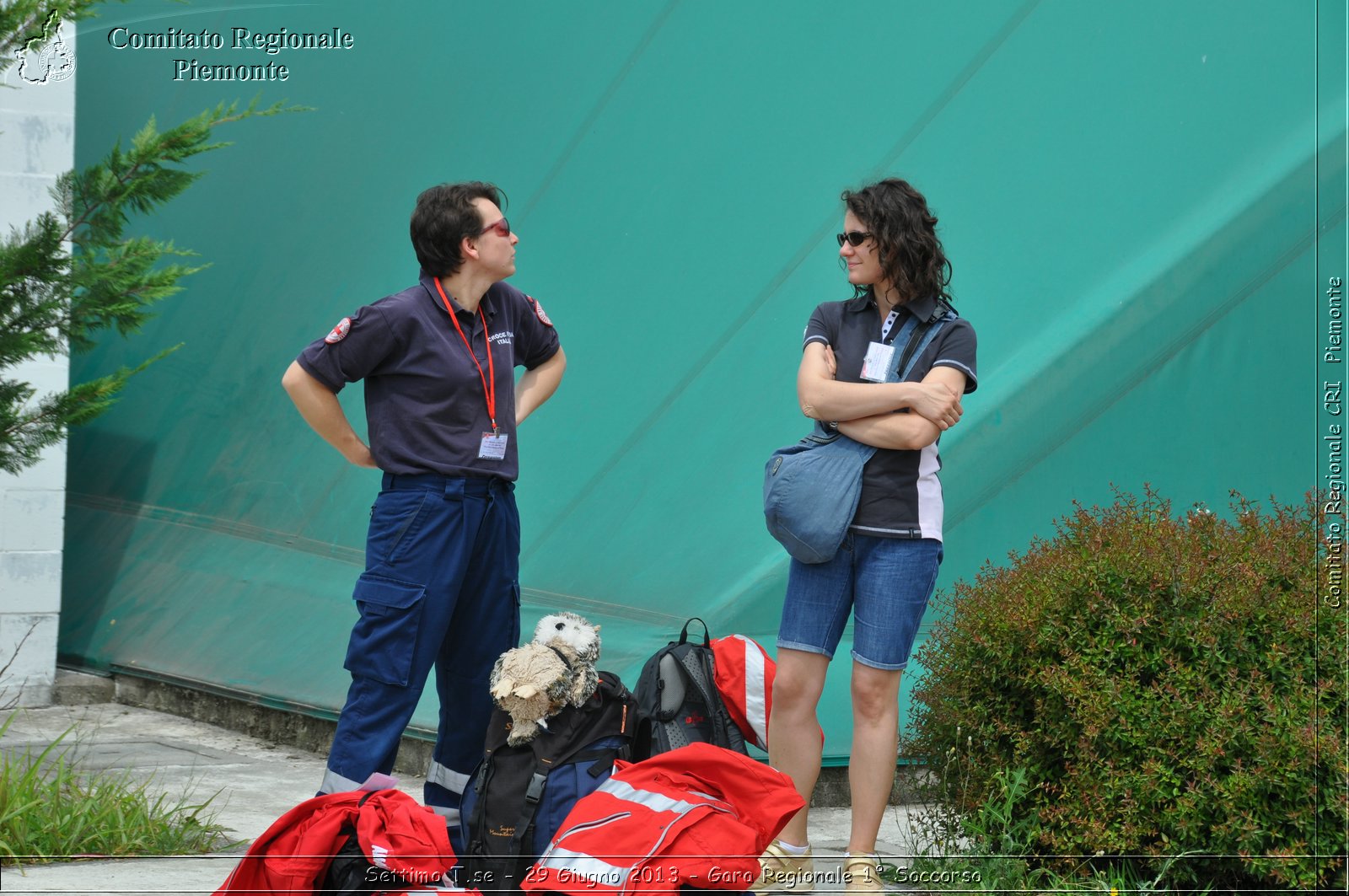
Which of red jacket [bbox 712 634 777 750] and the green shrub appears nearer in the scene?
the green shrub

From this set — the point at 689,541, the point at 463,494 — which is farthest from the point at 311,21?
the point at 463,494

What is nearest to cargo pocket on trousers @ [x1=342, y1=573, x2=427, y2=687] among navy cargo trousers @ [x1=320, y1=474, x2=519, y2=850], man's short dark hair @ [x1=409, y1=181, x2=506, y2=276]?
navy cargo trousers @ [x1=320, y1=474, x2=519, y2=850]

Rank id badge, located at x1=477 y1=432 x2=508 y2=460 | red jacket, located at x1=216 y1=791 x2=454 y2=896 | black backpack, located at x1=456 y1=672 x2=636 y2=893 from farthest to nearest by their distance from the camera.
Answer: id badge, located at x1=477 y1=432 x2=508 y2=460, black backpack, located at x1=456 y1=672 x2=636 y2=893, red jacket, located at x1=216 y1=791 x2=454 y2=896

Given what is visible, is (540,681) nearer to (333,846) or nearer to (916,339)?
(333,846)

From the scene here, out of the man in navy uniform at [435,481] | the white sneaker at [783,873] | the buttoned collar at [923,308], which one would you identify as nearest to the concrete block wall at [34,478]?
the man in navy uniform at [435,481]

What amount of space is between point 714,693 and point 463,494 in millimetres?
887

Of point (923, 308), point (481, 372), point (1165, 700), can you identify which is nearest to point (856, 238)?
point (923, 308)

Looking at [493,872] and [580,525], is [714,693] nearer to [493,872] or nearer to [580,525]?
[493,872]

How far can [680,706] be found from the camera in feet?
12.0

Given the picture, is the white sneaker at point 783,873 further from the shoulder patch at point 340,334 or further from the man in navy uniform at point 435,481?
the shoulder patch at point 340,334

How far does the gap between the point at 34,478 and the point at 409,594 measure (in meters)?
3.30

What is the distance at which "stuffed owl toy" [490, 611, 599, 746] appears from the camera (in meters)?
3.43

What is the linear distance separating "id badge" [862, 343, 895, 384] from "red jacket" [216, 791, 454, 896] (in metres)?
1.57

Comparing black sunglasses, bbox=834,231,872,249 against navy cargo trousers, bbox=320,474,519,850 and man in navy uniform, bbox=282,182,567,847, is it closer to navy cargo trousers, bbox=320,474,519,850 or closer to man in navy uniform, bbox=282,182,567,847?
man in navy uniform, bbox=282,182,567,847
